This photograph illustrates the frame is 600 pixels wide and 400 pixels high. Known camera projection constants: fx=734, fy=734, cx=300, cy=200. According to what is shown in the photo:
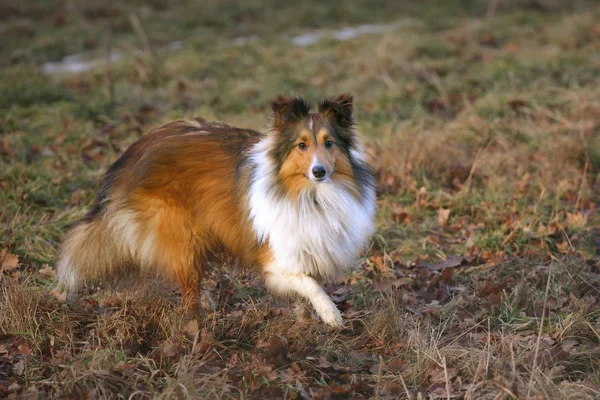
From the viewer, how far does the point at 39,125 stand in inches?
342

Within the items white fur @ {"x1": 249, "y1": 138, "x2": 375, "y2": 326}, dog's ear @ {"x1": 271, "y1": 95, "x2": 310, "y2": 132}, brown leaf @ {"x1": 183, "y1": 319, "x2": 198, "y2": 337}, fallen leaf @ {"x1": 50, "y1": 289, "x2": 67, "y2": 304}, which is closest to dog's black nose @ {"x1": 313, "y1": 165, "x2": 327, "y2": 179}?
white fur @ {"x1": 249, "y1": 138, "x2": 375, "y2": 326}

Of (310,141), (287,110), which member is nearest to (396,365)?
(310,141)

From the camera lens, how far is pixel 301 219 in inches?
178

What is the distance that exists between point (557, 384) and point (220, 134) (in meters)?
2.58

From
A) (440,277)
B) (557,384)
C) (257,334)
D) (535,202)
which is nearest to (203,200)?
(257,334)

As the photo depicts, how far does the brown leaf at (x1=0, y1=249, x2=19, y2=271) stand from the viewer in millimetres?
5418

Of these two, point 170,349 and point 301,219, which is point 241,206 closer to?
point 301,219

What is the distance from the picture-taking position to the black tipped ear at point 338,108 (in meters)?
4.47

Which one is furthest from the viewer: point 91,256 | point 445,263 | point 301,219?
point 445,263

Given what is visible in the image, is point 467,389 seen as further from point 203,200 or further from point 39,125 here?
point 39,125

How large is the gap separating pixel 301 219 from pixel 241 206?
429 mm

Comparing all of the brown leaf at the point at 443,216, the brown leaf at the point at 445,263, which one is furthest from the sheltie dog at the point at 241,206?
the brown leaf at the point at 443,216

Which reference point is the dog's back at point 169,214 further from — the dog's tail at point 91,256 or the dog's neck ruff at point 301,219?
the dog's neck ruff at point 301,219

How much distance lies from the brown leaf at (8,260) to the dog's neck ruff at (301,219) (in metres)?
2.02
